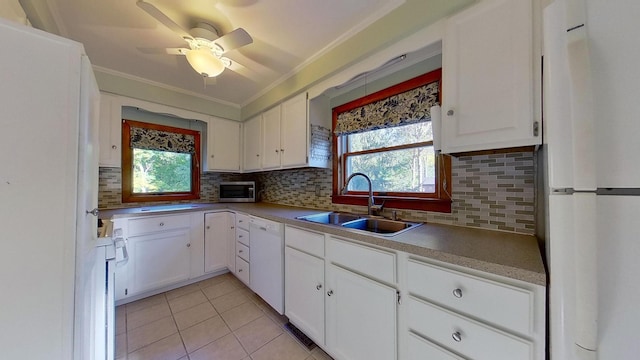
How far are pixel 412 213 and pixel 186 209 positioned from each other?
2.29 metres

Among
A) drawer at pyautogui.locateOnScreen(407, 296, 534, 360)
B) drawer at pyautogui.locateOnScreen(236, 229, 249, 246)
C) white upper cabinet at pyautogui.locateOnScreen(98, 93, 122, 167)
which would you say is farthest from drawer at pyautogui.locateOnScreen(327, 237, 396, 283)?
A: white upper cabinet at pyautogui.locateOnScreen(98, 93, 122, 167)

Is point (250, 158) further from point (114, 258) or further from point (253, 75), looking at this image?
point (114, 258)

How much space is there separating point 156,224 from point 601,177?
2856 mm

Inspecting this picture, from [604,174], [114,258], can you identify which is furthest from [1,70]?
[604,174]

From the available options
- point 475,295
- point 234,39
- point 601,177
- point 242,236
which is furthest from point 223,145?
point 601,177

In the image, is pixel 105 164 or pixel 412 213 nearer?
pixel 412 213

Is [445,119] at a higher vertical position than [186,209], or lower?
higher

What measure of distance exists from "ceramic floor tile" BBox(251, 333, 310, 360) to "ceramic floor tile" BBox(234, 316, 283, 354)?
2.0 inches

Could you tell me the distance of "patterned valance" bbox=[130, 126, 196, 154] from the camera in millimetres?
2545

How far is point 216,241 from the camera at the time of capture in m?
2.57

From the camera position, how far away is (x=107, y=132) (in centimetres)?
221

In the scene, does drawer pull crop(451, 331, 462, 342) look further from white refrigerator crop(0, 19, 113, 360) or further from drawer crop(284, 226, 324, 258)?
white refrigerator crop(0, 19, 113, 360)

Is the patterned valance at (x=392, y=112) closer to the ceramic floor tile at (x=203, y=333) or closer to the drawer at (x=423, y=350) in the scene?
the drawer at (x=423, y=350)

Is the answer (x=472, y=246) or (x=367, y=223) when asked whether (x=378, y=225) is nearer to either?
(x=367, y=223)
